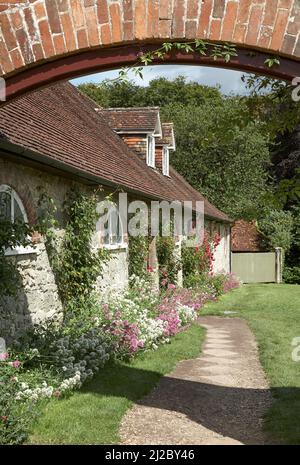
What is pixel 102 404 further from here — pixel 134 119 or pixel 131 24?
pixel 134 119

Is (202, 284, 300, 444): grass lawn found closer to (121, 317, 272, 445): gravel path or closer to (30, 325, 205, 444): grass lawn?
(121, 317, 272, 445): gravel path

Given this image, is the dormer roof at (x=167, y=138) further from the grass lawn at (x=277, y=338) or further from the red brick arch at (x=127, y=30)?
the red brick arch at (x=127, y=30)

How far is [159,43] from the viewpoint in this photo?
13.5ft

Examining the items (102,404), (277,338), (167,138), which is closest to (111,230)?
(277,338)

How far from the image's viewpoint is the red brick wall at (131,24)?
12.8 ft

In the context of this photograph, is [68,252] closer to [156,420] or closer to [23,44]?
[156,420]

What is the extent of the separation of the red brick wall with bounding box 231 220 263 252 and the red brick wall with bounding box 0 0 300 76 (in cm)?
2980

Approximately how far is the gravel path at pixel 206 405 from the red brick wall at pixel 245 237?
23.6 meters

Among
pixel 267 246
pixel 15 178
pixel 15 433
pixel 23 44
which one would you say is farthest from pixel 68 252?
pixel 267 246

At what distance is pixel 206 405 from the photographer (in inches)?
277

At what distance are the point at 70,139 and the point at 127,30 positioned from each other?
748cm

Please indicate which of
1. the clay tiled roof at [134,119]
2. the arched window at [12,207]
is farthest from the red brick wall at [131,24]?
the clay tiled roof at [134,119]

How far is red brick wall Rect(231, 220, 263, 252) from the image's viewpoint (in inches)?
1331

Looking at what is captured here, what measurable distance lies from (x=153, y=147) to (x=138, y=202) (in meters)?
6.23
